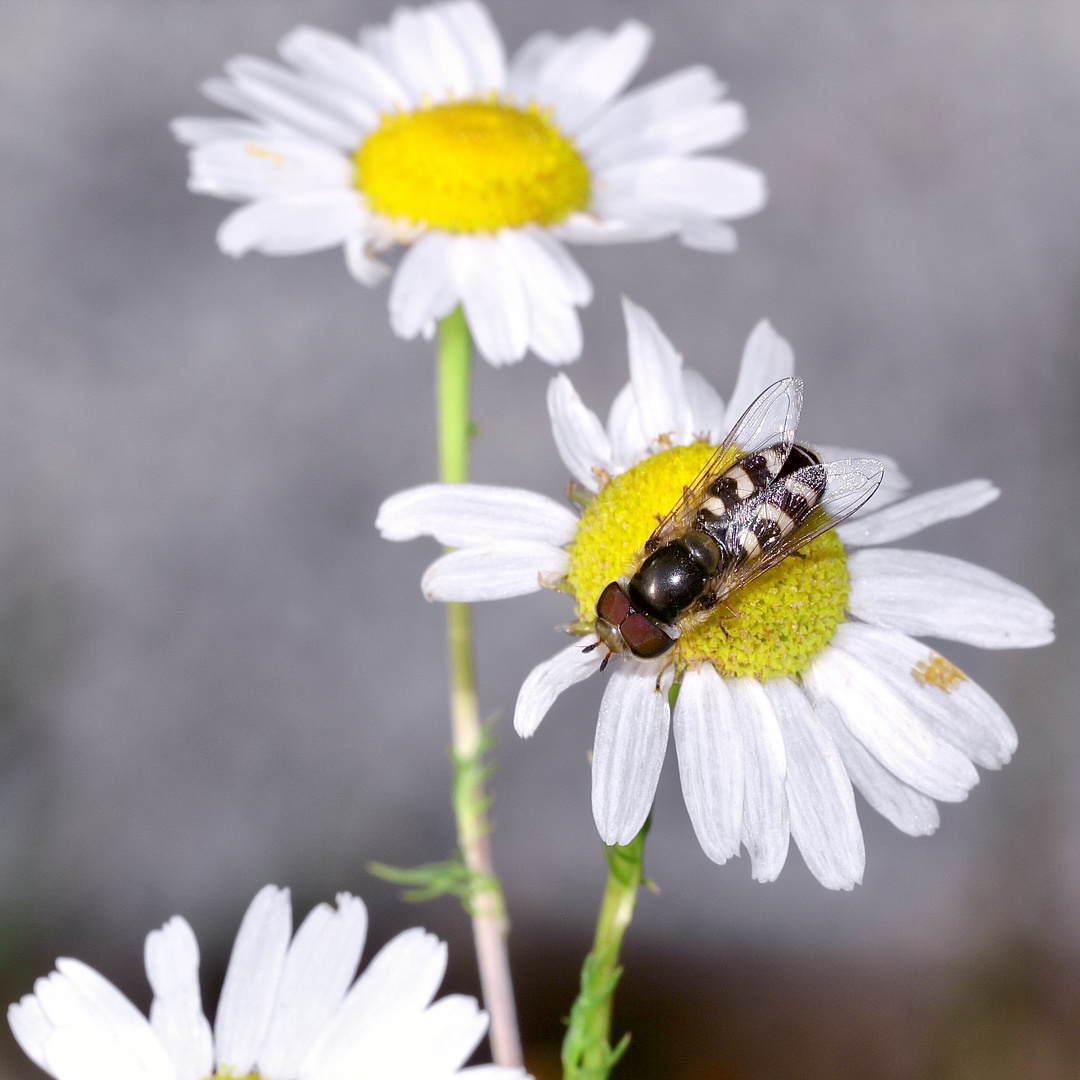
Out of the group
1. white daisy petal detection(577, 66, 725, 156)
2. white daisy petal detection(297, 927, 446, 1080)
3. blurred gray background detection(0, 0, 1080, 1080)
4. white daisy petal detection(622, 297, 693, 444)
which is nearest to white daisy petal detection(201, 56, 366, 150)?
white daisy petal detection(577, 66, 725, 156)

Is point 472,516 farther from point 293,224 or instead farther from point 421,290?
point 293,224

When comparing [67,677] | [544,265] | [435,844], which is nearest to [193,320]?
[67,677]

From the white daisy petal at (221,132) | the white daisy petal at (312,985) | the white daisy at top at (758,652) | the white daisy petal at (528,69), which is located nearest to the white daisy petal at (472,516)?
the white daisy at top at (758,652)

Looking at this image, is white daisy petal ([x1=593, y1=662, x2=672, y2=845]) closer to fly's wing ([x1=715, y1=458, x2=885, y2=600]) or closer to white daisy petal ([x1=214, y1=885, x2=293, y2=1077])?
fly's wing ([x1=715, y1=458, x2=885, y2=600])

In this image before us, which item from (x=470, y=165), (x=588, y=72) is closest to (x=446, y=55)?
(x=588, y=72)

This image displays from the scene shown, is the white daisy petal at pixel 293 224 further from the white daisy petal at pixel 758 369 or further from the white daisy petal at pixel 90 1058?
the white daisy petal at pixel 90 1058
